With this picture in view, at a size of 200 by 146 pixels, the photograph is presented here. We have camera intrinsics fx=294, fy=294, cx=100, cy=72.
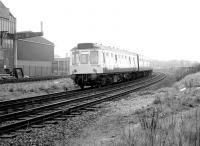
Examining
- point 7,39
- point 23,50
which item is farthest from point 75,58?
point 23,50

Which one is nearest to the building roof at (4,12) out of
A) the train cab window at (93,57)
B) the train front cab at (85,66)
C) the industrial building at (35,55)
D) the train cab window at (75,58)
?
the industrial building at (35,55)

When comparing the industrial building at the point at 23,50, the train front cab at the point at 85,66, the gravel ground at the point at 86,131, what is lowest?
the gravel ground at the point at 86,131

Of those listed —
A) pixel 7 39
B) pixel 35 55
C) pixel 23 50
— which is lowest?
pixel 35 55

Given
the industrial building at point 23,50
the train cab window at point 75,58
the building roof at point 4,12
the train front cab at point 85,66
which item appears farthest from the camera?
the building roof at point 4,12

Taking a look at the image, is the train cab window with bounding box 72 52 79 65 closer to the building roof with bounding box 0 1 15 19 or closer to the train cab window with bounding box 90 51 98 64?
the train cab window with bounding box 90 51 98 64

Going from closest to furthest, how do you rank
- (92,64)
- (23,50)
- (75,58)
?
(92,64) < (75,58) < (23,50)

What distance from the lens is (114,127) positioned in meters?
8.12

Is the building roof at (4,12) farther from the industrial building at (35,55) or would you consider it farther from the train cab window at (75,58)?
the train cab window at (75,58)

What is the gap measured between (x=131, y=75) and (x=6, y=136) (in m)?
24.6

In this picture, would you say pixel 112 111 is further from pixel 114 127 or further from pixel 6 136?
pixel 6 136

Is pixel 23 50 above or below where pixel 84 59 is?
above

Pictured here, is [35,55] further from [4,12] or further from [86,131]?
[86,131]

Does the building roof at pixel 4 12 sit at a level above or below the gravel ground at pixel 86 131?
above

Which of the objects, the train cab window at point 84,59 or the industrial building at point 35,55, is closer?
the train cab window at point 84,59
